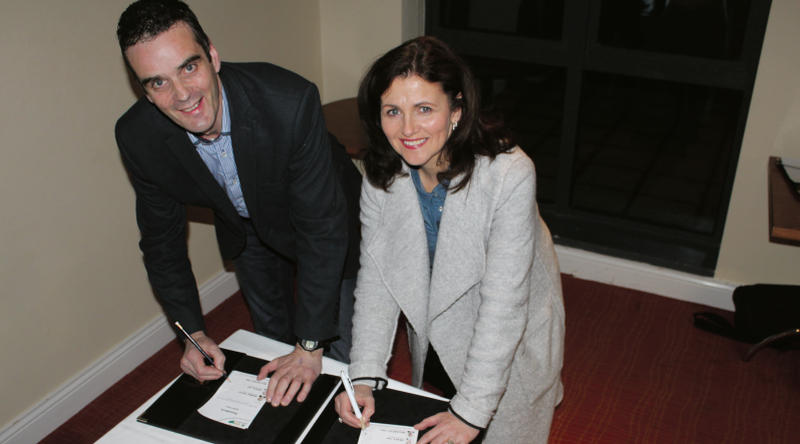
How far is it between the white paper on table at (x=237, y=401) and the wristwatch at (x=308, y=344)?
121mm

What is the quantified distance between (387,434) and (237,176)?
0.83m

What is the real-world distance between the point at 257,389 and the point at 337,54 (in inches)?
91.6

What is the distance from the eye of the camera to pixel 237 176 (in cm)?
181

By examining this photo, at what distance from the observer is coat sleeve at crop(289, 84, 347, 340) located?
1.70 metres

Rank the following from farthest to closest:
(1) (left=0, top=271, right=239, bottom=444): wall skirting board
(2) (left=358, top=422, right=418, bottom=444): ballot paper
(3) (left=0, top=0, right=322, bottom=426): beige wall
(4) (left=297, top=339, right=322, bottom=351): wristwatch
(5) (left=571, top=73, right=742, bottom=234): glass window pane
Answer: (5) (left=571, top=73, right=742, bottom=234): glass window pane
(1) (left=0, top=271, right=239, bottom=444): wall skirting board
(3) (left=0, top=0, right=322, bottom=426): beige wall
(4) (left=297, top=339, right=322, bottom=351): wristwatch
(2) (left=358, top=422, right=418, bottom=444): ballot paper

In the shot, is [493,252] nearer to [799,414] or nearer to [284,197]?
[284,197]

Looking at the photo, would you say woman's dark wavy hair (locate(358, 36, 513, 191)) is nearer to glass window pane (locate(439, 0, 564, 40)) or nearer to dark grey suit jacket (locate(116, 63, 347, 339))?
dark grey suit jacket (locate(116, 63, 347, 339))

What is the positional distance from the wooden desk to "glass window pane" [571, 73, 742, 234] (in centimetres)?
103

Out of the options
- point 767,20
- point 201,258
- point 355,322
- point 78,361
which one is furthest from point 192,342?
point 767,20

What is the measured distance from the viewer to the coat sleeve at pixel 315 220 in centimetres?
170

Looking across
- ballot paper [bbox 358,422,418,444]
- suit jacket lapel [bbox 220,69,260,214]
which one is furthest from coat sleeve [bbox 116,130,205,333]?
ballot paper [bbox 358,422,418,444]

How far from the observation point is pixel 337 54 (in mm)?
3480

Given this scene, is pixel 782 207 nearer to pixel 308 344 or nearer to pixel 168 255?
pixel 308 344

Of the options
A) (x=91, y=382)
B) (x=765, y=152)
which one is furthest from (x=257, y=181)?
(x=765, y=152)
